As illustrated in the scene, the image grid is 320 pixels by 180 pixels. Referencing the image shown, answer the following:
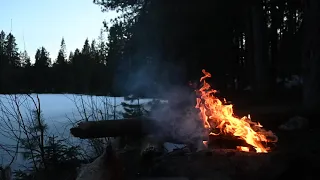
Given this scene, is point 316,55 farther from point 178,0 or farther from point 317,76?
point 178,0

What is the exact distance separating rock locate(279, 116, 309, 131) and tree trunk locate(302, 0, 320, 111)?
1.05 meters

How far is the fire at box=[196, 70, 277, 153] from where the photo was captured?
515 cm

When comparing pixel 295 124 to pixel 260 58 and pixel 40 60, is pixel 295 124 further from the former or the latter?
pixel 40 60

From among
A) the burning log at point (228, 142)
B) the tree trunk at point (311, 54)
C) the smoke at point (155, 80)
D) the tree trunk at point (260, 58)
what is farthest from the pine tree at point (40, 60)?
the tree trunk at point (260, 58)

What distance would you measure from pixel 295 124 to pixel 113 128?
718 cm

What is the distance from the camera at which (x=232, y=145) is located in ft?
16.6

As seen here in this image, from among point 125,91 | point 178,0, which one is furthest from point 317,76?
point 125,91

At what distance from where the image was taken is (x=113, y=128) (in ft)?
16.8

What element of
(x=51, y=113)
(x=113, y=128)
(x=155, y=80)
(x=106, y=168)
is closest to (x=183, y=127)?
(x=113, y=128)

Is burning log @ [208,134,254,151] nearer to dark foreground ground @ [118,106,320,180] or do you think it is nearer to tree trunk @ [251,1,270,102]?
dark foreground ground @ [118,106,320,180]

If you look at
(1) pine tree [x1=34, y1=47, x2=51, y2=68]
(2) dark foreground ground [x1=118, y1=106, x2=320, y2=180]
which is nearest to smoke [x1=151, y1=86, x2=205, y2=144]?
(2) dark foreground ground [x1=118, y1=106, x2=320, y2=180]

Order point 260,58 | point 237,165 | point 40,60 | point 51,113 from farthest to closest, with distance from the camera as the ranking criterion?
point 40,60 → point 260,58 → point 51,113 → point 237,165

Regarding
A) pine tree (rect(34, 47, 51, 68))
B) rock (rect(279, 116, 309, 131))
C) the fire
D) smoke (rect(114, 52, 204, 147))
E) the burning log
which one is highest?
pine tree (rect(34, 47, 51, 68))

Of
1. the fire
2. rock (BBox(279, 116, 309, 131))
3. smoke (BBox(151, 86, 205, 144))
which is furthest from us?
rock (BBox(279, 116, 309, 131))
